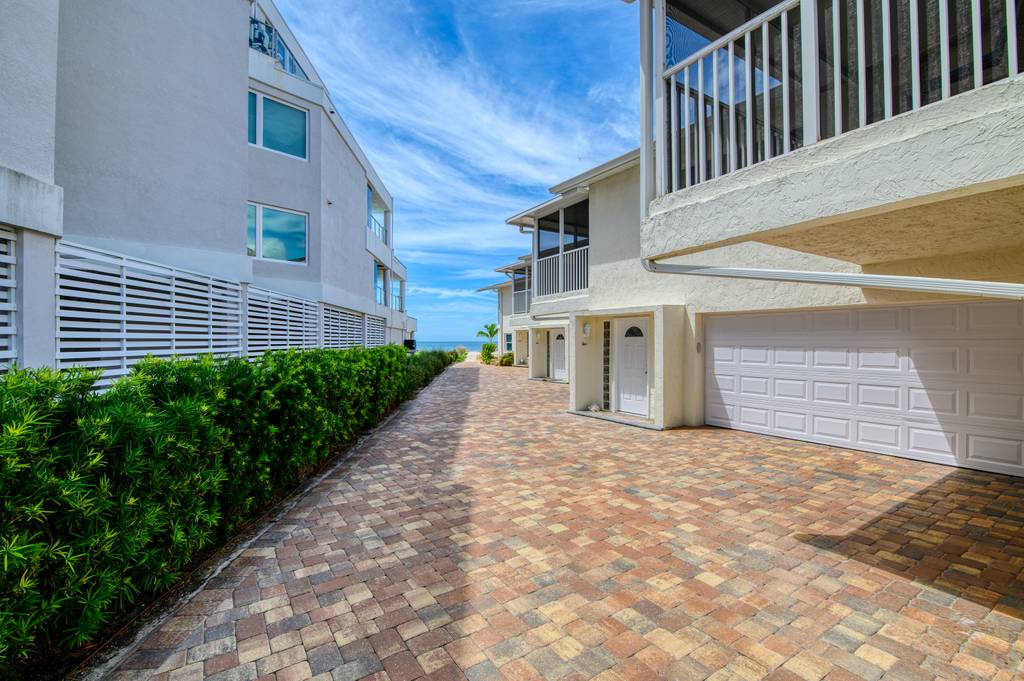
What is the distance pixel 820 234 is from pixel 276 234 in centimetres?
1317

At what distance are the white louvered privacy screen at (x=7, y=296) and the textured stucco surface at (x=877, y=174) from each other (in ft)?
19.7

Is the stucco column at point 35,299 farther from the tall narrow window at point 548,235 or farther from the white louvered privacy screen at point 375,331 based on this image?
the white louvered privacy screen at point 375,331

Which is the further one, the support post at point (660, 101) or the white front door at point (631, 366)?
the white front door at point (631, 366)

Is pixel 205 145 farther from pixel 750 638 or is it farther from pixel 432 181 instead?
pixel 432 181

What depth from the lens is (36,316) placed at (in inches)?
160

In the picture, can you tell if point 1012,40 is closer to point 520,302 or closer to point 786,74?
point 786,74

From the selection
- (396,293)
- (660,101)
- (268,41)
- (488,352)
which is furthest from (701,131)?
(488,352)

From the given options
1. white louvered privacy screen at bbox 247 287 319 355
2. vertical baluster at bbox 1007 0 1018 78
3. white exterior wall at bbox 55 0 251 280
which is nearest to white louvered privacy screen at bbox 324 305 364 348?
white louvered privacy screen at bbox 247 287 319 355

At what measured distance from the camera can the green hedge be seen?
217cm

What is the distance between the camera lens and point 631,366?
10.7m

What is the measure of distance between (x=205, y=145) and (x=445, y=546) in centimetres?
978

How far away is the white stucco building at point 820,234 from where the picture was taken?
2818 millimetres

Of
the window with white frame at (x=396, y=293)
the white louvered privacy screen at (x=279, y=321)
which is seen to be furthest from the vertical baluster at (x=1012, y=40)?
the window with white frame at (x=396, y=293)

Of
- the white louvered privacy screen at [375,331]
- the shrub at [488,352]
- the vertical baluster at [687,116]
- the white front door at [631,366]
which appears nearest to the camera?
the vertical baluster at [687,116]
